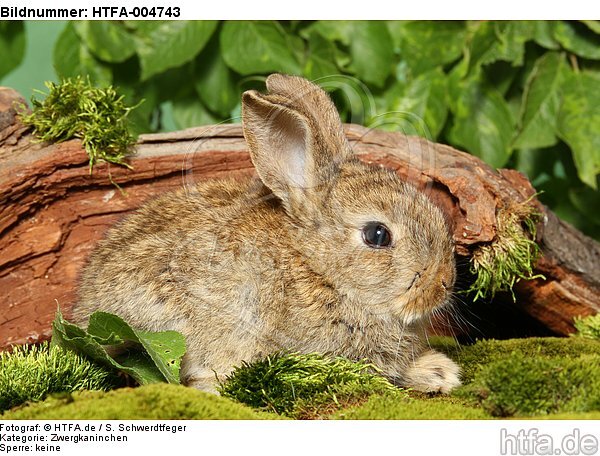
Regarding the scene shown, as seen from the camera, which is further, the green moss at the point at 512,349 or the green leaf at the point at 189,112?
the green leaf at the point at 189,112

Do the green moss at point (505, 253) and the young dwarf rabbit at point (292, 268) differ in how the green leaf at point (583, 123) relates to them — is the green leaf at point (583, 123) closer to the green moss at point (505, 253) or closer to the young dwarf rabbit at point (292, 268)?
the green moss at point (505, 253)

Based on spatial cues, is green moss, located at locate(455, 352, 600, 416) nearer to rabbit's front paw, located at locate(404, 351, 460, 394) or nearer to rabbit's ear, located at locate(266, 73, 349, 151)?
Answer: rabbit's front paw, located at locate(404, 351, 460, 394)

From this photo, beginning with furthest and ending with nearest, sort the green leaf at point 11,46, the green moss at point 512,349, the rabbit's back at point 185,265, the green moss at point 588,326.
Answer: the green leaf at point 11,46, the green moss at point 588,326, the green moss at point 512,349, the rabbit's back at point 185,265

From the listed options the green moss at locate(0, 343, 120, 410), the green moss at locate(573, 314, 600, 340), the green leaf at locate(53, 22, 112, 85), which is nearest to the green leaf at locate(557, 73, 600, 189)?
the green moss at locate(573, 314, 600, 340)

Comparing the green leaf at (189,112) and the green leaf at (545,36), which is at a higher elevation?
the green leaf at (545,36)

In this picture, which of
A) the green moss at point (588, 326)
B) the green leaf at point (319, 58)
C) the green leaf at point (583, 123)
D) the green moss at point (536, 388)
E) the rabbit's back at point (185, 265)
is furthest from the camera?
the green leaf at point (319, 58)

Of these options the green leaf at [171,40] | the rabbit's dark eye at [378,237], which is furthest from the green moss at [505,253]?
the green leaf at [171,40]

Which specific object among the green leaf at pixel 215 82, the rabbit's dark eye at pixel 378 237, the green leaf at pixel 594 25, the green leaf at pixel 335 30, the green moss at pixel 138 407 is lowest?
the green moss at pixel 138 407
